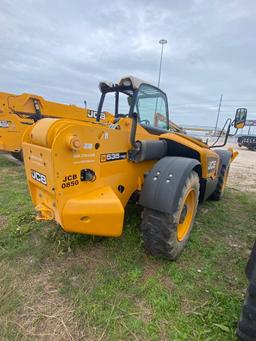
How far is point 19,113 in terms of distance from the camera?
796cm

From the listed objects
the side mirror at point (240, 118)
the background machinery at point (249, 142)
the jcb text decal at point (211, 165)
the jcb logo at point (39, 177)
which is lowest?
the background machinery at point (249, 142)

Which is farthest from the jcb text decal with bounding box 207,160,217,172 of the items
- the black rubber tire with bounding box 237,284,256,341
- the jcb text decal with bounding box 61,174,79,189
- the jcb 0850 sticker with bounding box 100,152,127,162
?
the jcb text decal with bounding box 61,174,79,189

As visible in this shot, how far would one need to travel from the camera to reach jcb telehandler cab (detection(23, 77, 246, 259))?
201cm

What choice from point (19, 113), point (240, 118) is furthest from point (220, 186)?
point (19, 113)

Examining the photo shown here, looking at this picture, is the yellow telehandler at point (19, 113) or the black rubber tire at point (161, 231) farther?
the yellow telehandler at point (19, 113)

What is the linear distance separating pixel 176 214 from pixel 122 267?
0.88 meters

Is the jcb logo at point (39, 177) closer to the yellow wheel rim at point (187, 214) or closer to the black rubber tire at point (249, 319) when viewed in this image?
the yellow wheel rim at point (187, 214)

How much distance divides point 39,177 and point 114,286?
1349 mm

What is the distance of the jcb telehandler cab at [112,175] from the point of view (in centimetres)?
201

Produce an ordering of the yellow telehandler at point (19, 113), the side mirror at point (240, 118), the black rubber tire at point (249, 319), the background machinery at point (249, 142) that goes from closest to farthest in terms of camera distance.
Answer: the black rubber tire at point (249, 319)
the side mirror at point (240, 118)
the yellow telehandler at point (19, 113)
the background machinery at point (249, 142)

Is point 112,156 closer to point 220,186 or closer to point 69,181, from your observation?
point 69,181

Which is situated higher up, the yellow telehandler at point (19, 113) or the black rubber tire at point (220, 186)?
the yellow telehandler at point (19, 113)

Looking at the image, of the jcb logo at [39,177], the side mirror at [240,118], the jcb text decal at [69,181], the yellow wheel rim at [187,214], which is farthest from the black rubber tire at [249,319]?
the side mirror at [240,118]

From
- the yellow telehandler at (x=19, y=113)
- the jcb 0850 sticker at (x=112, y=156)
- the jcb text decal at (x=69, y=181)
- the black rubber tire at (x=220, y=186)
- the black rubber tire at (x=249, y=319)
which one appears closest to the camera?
the black rubber tire at (x=249, y=319)
